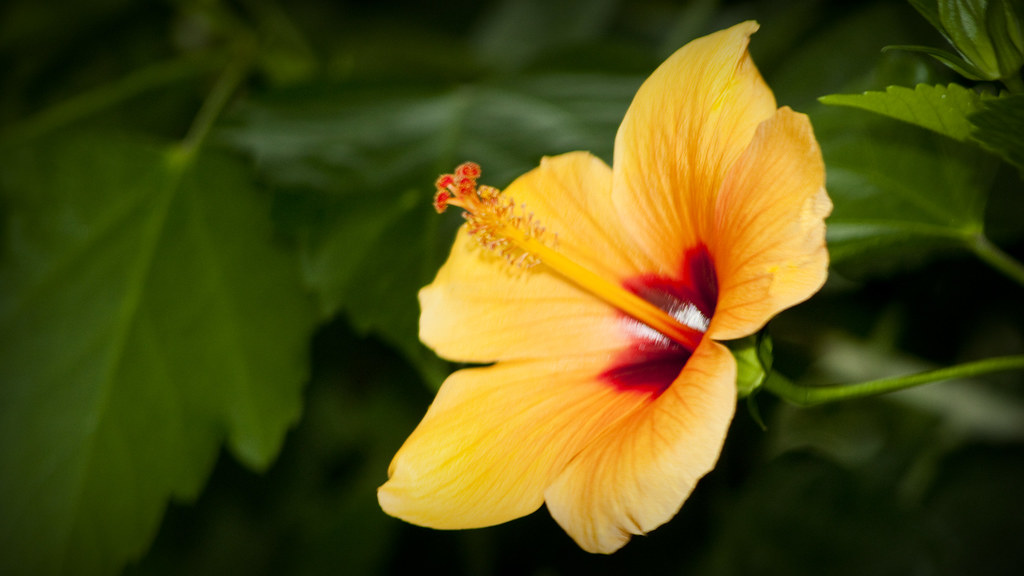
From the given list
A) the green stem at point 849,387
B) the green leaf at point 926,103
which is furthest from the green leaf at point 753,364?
the green leaf at point 926,103

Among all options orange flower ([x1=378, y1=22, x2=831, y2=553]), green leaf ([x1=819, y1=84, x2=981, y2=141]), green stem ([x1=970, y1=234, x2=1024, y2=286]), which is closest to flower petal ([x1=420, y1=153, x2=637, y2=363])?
orange flower ([x1=378, y1=22, x2=831, y2=553])

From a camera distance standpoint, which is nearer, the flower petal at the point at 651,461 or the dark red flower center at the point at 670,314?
the flower petal at the point at 651,461

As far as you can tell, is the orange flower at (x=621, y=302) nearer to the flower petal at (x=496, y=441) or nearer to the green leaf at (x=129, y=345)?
the flower petal at (x=496, y=441)

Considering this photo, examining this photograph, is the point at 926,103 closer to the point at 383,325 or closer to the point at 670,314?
the point at 670,314

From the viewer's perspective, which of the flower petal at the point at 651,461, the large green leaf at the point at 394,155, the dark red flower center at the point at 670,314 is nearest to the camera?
the flower petal at the point at 651,461

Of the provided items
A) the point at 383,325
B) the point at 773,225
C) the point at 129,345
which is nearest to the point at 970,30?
the point at 773,225

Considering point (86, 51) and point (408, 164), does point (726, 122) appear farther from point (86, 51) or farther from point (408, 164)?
point (86, 51)

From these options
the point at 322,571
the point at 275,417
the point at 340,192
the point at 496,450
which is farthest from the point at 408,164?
the point at 322,571
